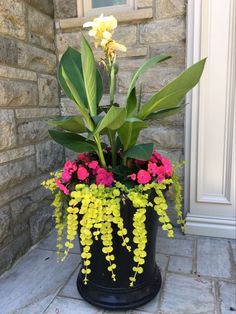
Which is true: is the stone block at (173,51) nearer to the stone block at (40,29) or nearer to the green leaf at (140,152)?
the stone block at (40,29)

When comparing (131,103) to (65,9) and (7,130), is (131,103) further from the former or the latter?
(65,9)

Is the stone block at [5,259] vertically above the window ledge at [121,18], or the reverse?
the window ledge at [121,18]

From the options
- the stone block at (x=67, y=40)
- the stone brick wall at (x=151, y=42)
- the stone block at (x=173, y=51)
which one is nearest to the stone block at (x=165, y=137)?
the stone brick wall at (x=151, y=42)

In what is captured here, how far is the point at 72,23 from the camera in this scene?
1813 mm

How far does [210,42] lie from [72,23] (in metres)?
0.89

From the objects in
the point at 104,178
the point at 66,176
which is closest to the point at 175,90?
the point at 104,178

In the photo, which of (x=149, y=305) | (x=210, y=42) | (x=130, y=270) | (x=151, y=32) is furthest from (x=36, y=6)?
(x=149, y=305)

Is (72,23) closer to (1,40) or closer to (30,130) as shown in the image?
A: (1,40)

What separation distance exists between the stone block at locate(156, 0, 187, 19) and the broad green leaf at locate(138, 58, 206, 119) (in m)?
0.85

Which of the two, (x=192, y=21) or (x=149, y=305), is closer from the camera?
(x=149, y=305)

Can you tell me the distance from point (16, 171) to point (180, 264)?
1.03 meters

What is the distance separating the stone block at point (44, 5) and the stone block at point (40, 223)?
125cm

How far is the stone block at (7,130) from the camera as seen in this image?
1.41 metres

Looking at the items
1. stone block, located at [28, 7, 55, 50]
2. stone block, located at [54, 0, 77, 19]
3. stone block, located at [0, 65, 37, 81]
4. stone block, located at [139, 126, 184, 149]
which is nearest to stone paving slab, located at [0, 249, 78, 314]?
stone block, located at [139, 126, 184, 149]
